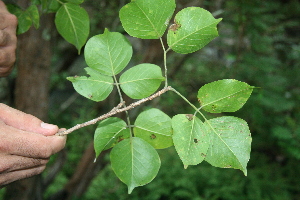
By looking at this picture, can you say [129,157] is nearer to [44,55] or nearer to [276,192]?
[44,55]

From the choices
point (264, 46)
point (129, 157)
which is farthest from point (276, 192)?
point (129, 157)

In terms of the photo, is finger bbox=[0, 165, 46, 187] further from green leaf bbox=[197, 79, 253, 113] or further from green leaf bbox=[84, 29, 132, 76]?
green leaf bbox=[197, 79, 253, 113]

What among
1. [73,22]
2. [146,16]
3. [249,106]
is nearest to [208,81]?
[249,106]

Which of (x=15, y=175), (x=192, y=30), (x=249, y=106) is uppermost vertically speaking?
(x=192, y=30)

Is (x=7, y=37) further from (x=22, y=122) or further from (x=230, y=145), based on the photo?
(x=230, y=145)

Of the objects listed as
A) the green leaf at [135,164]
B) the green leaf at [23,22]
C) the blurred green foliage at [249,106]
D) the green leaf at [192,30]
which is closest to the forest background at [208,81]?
the blurred green foliage at [249,106]

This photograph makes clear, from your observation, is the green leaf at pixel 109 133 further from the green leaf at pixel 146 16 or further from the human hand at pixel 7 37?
the human hand at pixel 7 37

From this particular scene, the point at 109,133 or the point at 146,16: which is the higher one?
the point at 146,16
